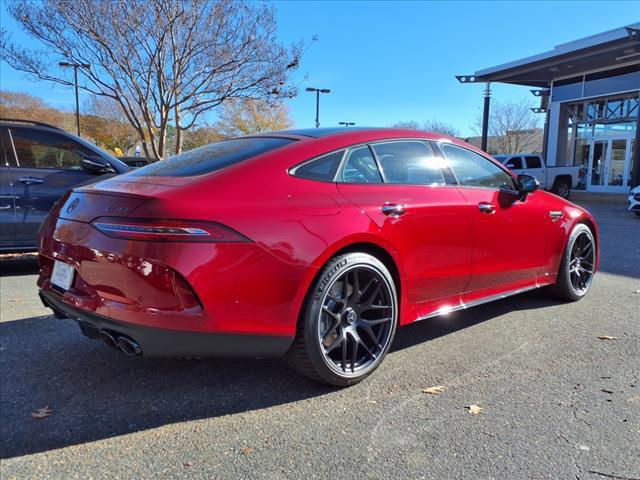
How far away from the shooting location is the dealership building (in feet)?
68.2

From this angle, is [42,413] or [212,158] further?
[212,158]

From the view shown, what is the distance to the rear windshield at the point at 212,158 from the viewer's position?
2.92 metres

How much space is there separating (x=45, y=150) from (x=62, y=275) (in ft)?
13.0

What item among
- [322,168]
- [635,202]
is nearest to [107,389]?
[322,168]

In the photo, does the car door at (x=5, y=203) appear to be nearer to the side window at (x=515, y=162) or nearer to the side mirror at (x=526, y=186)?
the side mirror at (x=526, y=186)

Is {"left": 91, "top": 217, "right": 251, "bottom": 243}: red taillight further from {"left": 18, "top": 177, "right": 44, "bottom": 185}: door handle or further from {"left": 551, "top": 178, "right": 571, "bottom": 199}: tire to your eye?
{"left": 551, "top": 178, "right": 571, "bottom": 199}: tire

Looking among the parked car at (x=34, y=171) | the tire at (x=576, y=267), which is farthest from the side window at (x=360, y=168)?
the parked car at (x=34, y=171)

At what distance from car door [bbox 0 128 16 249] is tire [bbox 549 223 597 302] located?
5.88 meters

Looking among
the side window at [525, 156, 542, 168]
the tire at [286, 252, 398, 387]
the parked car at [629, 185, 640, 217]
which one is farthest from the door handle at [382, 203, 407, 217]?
the side window at [525, 156, 542, 168]

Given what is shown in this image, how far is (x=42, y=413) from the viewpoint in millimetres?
2705

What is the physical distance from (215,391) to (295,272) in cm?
92

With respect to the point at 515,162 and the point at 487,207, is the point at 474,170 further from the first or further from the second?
the point at 515,162

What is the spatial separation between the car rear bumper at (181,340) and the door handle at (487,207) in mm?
1881

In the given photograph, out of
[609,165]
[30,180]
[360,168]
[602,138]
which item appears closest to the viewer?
[360,168]
